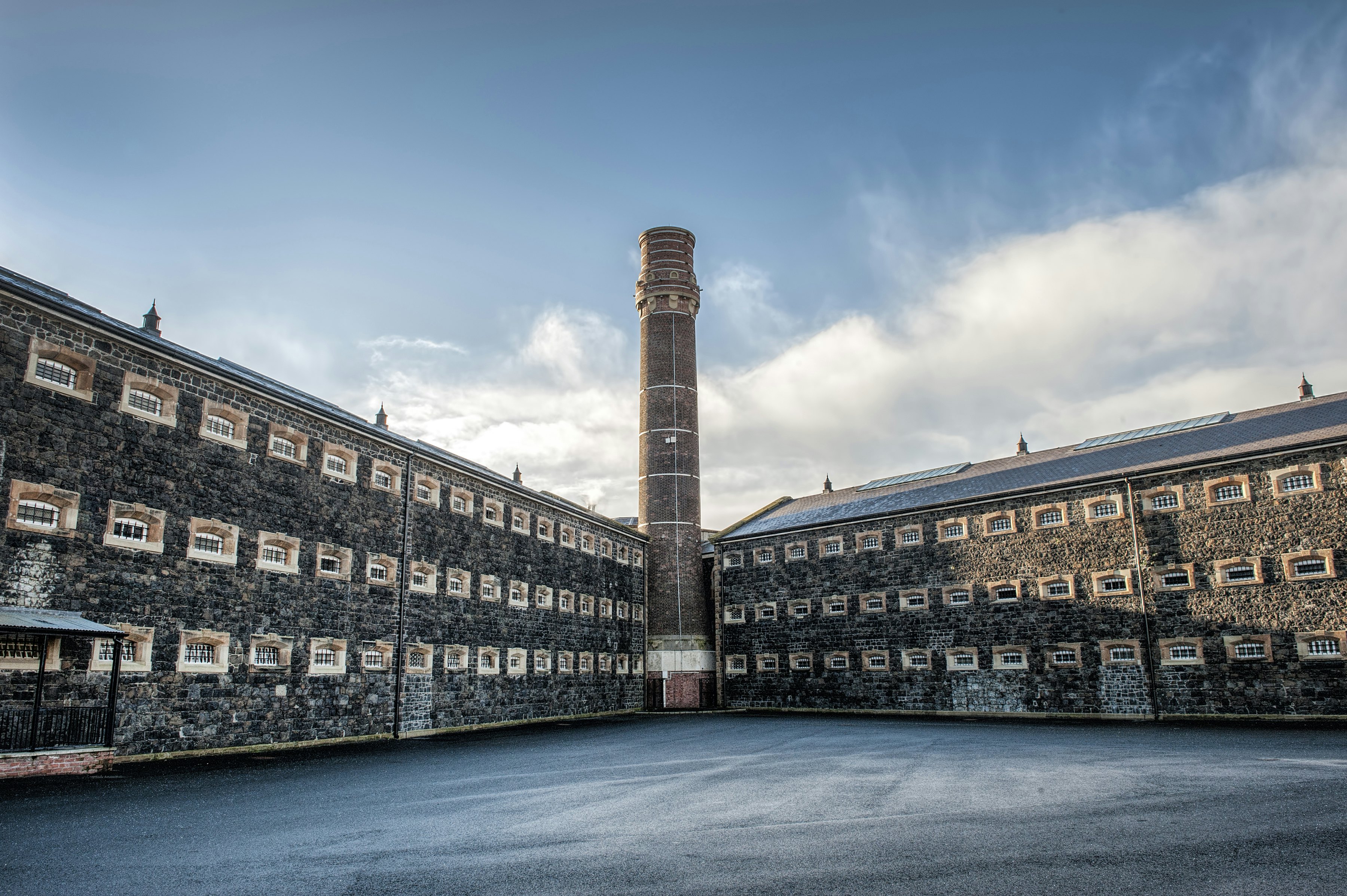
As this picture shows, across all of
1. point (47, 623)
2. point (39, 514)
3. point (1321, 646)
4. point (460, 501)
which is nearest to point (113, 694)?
point (47, 623)

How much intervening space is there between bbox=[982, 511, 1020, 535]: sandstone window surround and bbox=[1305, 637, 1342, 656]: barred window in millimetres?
9381

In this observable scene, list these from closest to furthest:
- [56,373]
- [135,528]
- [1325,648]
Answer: [56,373]
[135,528]
[1325,648]

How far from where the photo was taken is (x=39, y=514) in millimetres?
16125

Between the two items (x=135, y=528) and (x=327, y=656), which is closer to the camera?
(x=135, y=528)

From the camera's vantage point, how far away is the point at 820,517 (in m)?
37.8

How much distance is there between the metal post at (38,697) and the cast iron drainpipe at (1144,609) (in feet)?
94.9

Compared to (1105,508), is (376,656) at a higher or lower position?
lower

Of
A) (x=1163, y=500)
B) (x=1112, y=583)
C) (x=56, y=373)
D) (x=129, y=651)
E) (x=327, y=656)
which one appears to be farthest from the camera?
(x=1112, y=583)

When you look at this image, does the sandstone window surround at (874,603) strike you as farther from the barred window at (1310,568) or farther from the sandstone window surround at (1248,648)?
the barred window at (1310,568)

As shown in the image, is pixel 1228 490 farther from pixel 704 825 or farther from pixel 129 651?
pixel 129 651

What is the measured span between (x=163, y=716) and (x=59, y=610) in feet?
10.4

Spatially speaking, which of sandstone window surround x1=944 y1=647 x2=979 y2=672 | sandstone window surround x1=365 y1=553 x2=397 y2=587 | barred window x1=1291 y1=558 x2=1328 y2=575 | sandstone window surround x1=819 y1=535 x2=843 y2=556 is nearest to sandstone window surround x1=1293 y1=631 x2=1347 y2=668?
barred window x1=1291 y1=558 x2=1328 y2=575

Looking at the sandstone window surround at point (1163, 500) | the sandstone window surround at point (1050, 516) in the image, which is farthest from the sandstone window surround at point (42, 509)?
the sandstone window surround at point (1163, 500)

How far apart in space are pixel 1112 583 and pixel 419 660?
23.2 metres
